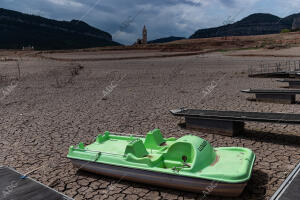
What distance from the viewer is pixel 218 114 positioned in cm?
1010

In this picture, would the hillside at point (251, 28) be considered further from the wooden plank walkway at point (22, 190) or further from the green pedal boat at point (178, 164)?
the wooden plank walkway at point (22, 190)

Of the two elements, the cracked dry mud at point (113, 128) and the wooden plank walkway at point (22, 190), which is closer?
the wooden plank walkway at point (22, 190)

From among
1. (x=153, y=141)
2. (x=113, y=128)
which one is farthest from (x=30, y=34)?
(x=153, y=141)

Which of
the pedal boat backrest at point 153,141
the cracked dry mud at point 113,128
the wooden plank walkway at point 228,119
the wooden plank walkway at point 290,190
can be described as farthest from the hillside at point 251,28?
the wooden plank walkway at point 290,190

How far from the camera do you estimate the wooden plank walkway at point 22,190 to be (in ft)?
17.6

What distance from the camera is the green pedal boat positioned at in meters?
5.35

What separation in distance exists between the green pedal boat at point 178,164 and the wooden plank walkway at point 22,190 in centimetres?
133

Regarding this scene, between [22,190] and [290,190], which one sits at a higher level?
[290,190]

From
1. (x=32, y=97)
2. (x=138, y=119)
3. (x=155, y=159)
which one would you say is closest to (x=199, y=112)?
(x=138, y=119)

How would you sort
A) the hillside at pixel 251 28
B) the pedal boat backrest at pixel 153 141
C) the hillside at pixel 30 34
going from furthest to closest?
the hillside at pixel 251 28, the hillside at pixel 30 34, the pedal boat backrest at pixel 153 141

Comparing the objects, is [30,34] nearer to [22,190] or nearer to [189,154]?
[22,190]

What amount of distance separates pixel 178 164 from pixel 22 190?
3629 mm

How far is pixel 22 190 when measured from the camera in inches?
225

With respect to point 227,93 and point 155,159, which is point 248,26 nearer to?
point 227,93
